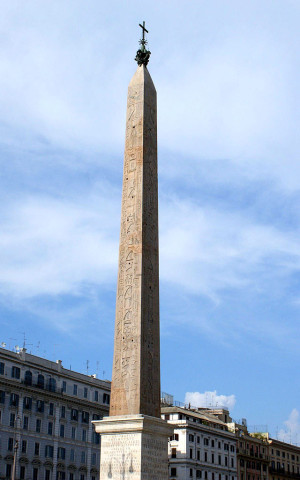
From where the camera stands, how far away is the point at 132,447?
70.9ft

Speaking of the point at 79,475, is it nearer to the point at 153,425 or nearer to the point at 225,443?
the point at 225,443

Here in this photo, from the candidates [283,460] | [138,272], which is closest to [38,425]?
[138,272]

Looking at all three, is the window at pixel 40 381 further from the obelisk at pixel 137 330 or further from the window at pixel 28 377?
the obelisk at pixel 137 330

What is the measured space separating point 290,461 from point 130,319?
266 feet

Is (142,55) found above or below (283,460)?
above

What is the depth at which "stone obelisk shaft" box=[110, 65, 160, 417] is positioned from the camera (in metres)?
22.3

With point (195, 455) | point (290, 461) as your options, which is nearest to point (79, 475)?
point (195, 455)

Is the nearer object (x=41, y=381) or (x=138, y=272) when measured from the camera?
(x=138, y=272)

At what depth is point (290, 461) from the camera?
9575cm

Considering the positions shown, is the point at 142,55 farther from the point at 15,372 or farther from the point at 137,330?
the point at 15,372

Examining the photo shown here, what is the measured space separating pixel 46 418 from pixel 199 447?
2317cm

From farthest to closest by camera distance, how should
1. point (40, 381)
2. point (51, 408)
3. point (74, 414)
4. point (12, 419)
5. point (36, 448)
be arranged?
point (74, 414) → point (51, 408) → point (40, 381) → point (36, 448) → point (12, 419)

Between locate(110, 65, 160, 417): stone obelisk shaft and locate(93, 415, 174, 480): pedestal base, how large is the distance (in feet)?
1.39

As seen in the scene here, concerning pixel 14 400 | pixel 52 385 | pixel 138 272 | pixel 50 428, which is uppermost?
pixel 52 385
